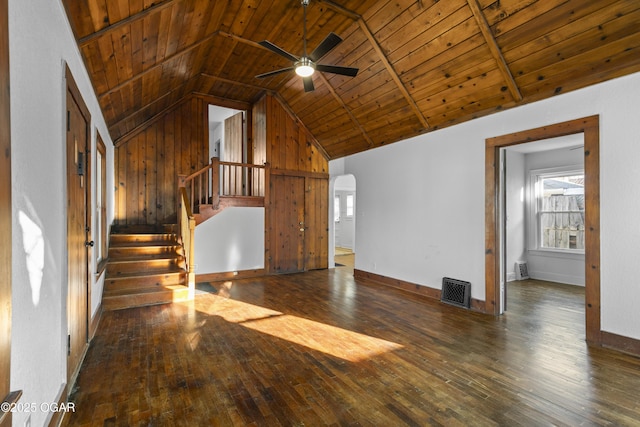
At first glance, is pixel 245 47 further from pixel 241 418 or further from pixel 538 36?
pixel 241 418

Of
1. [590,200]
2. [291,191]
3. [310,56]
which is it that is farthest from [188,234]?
[590,200]

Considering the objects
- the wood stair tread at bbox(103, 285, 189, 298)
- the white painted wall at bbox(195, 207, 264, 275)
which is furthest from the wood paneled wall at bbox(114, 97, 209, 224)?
the wood stair tread at bbox(103, 285, 189, 298)

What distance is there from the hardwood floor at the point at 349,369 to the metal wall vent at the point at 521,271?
6.46ft

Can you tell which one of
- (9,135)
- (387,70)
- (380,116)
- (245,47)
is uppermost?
(245,47)

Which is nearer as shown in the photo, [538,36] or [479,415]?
[479,415]

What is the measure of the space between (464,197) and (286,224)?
12.8 feet

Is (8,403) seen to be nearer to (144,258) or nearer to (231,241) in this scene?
(144,258)

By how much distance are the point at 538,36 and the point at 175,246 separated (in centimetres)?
594

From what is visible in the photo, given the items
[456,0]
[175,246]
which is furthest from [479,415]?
[175,246]

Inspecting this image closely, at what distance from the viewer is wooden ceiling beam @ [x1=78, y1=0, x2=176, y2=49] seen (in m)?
2.68

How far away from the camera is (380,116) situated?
18.0 feet

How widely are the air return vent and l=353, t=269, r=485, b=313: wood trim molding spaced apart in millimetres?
104

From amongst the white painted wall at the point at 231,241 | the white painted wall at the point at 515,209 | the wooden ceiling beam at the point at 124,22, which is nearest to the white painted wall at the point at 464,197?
the white painted wall at the point at 231,241

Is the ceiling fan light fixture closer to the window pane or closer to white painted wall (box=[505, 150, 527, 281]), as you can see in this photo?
white painted wall (box=[505, 150, 527, 281])
